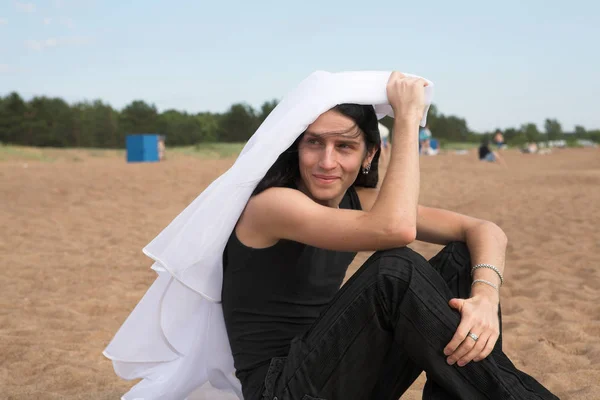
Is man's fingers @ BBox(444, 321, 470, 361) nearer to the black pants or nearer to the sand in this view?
the black pants

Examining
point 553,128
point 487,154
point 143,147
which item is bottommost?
point 553,128

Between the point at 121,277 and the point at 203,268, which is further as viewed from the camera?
the point at 121,277

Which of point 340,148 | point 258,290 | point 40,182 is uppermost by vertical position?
point 340,148

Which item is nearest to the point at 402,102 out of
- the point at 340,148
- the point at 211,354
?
the point at 340,148

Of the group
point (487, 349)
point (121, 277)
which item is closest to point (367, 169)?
point (487, 349)

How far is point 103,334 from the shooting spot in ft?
13.6

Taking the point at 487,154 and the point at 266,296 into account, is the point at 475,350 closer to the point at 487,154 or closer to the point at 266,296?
the point at 266,296

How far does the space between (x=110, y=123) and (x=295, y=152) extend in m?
46.1

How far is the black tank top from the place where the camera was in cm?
213

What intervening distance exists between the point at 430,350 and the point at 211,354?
896mm

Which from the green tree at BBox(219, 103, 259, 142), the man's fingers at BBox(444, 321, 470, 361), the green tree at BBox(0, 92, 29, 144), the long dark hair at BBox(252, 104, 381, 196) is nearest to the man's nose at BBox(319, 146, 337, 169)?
the long dark hair at BBox(252, 104, 381, 196)

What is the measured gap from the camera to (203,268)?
2.15 meters

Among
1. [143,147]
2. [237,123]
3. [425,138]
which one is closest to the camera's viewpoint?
[143,147]

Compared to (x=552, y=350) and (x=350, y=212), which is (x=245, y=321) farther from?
(x=552, y=350)
